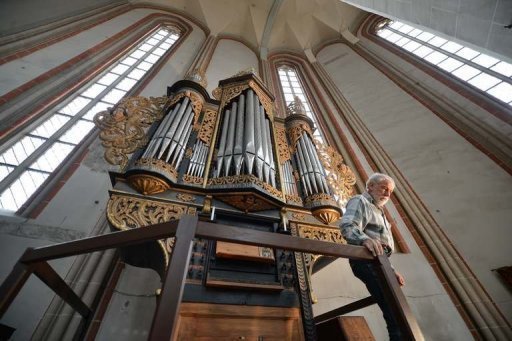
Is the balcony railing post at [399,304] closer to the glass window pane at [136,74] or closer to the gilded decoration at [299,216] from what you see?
the gilded decoration at [299,216]

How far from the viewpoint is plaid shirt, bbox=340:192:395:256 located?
1.45m

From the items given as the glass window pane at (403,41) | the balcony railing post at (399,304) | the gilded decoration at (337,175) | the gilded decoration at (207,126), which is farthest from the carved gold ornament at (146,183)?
the glass window pane at (403,41)

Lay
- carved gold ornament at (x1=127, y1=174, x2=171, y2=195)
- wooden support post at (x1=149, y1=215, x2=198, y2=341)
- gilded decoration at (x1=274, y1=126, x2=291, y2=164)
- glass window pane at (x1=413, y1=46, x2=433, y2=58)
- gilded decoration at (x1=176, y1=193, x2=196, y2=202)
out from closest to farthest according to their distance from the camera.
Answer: wooden support post at (x1=149, y1=215, x2=198, y2=341), carved gold ornament at (x1=127, y1=174, x2=171, y2=195), gilded decoration at (x1=176, y1=193, x2=196, y2=202), gilded decoration at (x1=274, y1=126, x2=291, y2=164), glass window pane at (x1=413, y1=46, x2=433, y2=58)

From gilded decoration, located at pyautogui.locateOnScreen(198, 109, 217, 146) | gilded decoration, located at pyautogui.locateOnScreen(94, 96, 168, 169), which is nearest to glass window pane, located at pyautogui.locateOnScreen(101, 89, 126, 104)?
gilded decoration, located at pyautogui.locateOnScreen(94, 96, 168, 169)

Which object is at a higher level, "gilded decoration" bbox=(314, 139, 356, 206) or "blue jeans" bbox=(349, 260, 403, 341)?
"gilded decoration" bbox=(314, 139, 356, 206)

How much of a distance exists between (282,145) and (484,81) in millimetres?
4247

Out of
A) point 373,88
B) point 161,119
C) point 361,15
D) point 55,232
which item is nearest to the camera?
point 55,232

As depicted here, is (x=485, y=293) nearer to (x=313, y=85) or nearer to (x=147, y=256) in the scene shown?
(x=147, y=256)

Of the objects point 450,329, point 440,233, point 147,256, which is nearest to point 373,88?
point 440,233

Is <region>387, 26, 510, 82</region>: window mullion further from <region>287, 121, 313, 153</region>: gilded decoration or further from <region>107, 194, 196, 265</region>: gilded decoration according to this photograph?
<region>107, 194, 196, 265</region>: gilded decoration

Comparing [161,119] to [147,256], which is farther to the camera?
[161,119]

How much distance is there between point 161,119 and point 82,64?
9.21ft

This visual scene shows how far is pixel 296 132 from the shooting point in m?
4.07

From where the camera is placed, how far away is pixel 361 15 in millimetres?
9344
